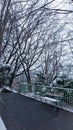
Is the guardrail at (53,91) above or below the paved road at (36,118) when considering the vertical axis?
above

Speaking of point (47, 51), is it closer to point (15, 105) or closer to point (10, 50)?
point (10, 50)

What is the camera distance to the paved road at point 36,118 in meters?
8.33

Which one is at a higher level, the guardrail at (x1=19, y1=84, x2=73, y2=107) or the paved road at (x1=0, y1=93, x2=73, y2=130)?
the guardrail at (x1=19, y1=84, x2=73, y2=107)

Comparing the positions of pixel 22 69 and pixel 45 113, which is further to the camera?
pixel 22 69

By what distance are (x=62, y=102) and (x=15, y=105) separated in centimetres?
374

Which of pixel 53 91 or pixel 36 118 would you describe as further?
pixel 53 91

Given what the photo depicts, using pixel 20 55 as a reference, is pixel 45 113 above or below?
below

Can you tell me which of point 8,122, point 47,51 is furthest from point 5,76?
point 8,122

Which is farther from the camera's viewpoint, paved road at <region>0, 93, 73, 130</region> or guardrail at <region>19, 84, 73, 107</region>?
guardrail at <region>19, 84, 73, 107</region>

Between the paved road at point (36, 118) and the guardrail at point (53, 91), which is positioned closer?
the paved road at point (36, 118)

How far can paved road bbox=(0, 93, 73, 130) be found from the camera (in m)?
Result: 8.33

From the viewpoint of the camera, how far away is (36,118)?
9.74 meters

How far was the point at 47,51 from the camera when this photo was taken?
28.4 meters

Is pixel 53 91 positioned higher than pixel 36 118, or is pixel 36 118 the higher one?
pixel 53 91
